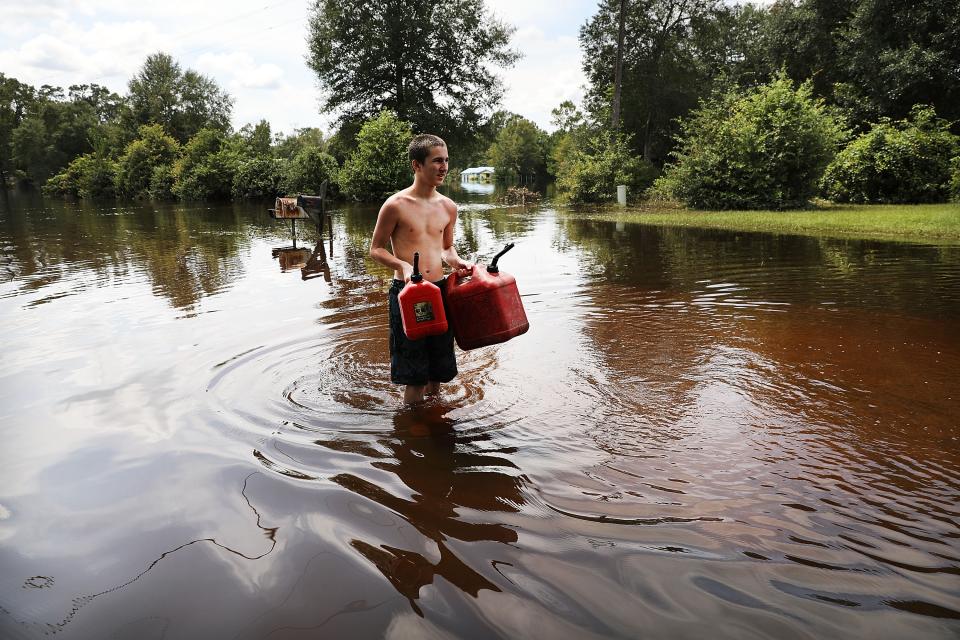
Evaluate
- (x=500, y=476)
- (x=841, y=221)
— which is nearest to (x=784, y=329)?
(x=500, y=476)

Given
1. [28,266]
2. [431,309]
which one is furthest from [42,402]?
[28,266]

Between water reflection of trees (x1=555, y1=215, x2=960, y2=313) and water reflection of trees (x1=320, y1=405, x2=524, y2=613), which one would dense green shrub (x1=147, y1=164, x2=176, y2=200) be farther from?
water reflection of trees (x1=320, y1=405, x2=524, y2=613)

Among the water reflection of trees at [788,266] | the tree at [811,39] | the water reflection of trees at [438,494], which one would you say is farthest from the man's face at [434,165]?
the tree at [811,39]

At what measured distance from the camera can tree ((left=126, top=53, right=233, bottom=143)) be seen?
184ft

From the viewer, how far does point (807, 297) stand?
22.6 ft

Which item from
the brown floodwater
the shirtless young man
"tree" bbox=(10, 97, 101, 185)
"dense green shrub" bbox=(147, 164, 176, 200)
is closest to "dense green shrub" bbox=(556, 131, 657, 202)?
the brown floodwater

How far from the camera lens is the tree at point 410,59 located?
36562 mm

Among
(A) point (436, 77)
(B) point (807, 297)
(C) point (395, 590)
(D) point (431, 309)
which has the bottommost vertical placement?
(C) point (395, 590)

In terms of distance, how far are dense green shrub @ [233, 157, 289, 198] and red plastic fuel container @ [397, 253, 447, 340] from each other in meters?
34.9

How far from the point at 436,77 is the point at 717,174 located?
83.4 feet

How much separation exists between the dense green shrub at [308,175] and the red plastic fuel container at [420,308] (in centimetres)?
3337

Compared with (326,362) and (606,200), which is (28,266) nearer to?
(326,362)

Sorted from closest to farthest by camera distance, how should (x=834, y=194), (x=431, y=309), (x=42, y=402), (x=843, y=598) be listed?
(x=843, y=598) < (x=431, y=309) < (x=42, y=402) < (x=834, y=194)

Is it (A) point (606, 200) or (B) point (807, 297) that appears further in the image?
(A) point (606, 200)
